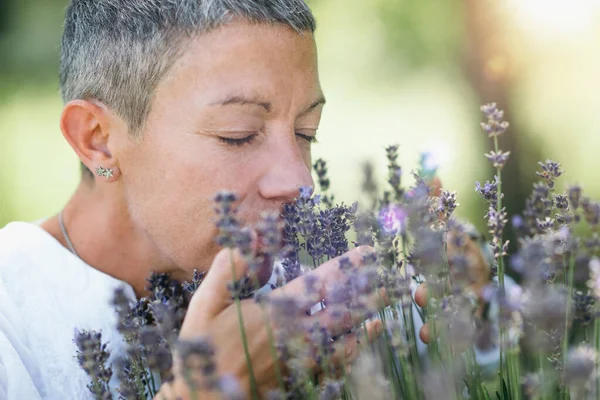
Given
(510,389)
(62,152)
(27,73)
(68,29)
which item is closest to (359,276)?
(510,389)

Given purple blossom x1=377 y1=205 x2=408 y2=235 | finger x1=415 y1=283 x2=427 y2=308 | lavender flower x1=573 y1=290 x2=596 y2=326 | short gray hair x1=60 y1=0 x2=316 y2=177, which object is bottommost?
lavender flower x1=573 y1=290 x2=596 y2=326

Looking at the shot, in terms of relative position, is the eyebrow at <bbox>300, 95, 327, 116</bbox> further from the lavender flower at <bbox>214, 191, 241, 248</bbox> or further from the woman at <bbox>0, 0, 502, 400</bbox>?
the lavender flower at <bbox>214, 191, 241, 248</bbox>

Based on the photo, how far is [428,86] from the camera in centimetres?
725

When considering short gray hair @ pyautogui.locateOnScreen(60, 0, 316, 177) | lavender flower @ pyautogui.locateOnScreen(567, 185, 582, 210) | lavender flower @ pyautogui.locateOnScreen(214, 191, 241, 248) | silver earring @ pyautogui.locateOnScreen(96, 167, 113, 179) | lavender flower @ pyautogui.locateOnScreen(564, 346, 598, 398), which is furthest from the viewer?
silver earring @ pyautogui.locateOnScreen(96, 167, 113, 179)

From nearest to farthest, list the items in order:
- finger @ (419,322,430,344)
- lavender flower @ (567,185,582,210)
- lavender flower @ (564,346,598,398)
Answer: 1. lavender flower @ (564,346,598,398)
2. lavender flower @ (567,185,582,210)
3. finger @ (419,322,430,344)

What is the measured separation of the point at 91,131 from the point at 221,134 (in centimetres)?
51

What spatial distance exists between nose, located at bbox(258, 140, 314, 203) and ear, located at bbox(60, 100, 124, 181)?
53 centimetres

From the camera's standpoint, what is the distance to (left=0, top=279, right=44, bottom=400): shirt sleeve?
1942 millimetres

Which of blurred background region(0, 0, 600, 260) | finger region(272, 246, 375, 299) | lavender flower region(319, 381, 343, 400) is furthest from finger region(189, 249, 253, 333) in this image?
blurred background region(0, 0, 600, 260)

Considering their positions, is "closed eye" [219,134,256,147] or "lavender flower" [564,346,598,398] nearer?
"lavender flower" [564,346,598,398]

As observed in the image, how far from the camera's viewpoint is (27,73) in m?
7.36

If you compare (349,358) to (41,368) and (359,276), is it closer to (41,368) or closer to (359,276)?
(359,276)

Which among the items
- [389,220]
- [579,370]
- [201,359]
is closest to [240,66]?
[389,220]

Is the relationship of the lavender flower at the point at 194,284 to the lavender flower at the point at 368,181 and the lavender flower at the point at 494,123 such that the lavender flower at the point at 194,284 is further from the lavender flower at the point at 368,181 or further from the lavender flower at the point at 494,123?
Result: the lavender flower at the point at 494,123
